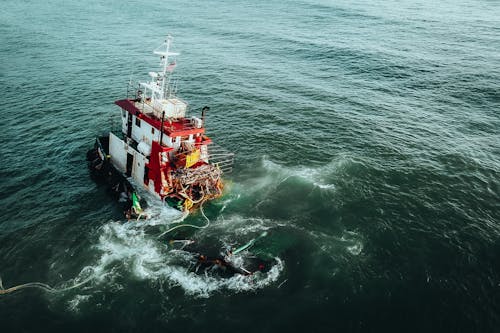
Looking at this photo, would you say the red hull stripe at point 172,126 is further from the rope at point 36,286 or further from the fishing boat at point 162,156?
the rope at point 36,286

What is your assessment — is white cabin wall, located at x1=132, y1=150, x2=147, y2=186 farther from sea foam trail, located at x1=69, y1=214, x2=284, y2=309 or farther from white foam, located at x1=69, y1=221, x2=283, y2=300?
sea foam trail, located at x1=69, y1=214, x2=284, y2=309

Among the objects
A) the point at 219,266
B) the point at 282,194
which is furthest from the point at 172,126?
the point at 219,266

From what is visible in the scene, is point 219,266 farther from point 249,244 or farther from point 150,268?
point 150,268

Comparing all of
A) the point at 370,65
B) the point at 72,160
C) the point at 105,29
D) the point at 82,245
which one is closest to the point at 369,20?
the point at 370,65

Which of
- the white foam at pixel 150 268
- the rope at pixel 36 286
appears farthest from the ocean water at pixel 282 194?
the rope at pixel 36 286

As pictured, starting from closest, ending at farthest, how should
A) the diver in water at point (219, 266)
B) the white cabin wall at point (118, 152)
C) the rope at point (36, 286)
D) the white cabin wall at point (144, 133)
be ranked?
A: the rope at point (36, 286)
the diver in water at point (219, 266)
the white cabin wall at point (144, 133)
the white cabin wall at point (118, 152)

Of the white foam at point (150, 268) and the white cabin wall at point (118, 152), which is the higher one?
the white cabin wall at point (118, 152)

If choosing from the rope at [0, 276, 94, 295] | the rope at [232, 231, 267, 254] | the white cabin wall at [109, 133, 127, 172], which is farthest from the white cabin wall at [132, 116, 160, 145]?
the rope at [0, 276, 94, 295]
